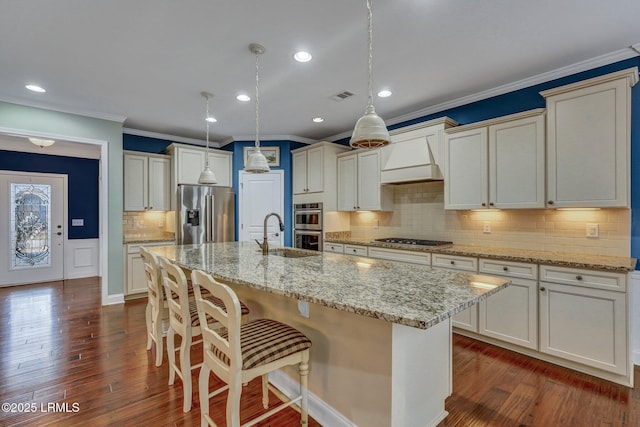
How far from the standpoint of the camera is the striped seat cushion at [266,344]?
145 cm

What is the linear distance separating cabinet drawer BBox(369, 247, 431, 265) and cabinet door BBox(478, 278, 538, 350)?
69 cm

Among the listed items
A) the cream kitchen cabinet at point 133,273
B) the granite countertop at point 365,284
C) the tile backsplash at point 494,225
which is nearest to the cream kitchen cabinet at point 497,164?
the tile backsplash at point 494,225

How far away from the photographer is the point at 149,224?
5.11 meters

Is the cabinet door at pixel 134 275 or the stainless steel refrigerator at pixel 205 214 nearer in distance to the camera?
the cabinet door at pixel 134 275

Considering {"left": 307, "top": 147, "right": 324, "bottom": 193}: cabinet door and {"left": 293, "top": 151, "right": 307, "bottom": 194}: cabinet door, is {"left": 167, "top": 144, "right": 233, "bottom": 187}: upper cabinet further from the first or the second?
{"left": 307, "top": 147, "right": 324, "bottom": 193}: cabinet door

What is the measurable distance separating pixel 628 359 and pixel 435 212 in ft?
7.00

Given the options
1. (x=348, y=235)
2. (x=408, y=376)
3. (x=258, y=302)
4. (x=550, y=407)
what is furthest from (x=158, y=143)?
(x=550, y=407)

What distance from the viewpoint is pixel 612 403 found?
203 cm

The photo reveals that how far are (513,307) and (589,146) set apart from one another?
150 centimetres

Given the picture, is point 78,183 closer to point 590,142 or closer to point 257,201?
point 257,201

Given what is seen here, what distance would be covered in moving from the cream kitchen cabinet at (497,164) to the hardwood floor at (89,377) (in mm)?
2651

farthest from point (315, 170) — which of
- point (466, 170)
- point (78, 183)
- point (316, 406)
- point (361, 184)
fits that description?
point (78, 183)

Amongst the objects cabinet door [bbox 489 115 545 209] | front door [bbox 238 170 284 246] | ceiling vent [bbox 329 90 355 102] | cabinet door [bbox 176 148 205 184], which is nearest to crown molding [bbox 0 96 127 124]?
cabinet door [bbox 176 148 205 184]

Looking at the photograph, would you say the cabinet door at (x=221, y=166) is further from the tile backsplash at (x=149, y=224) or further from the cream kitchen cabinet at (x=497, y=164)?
the cream kitchen cabinet at (x=497, y=164)
